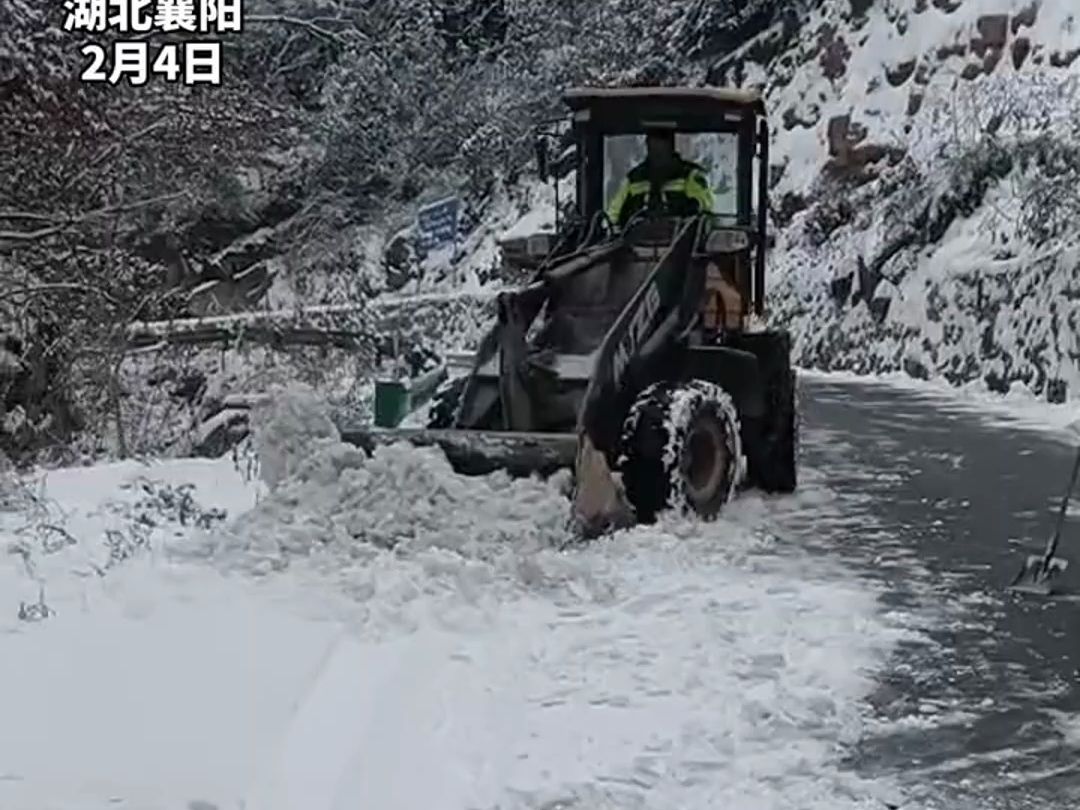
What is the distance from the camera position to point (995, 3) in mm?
23625

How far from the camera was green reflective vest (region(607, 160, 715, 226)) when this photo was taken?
404 inches

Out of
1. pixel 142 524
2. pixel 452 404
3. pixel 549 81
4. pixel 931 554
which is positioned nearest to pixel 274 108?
pixel 452 404

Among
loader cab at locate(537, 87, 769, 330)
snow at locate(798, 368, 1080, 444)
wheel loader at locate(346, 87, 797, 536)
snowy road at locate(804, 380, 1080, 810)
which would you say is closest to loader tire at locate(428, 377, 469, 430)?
wheel loader at locate(346, 87, 797, 536)

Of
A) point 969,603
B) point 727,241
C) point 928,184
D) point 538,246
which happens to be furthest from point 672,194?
point 928,184

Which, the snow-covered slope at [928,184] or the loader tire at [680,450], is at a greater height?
the snow-covered slope at [928,184]

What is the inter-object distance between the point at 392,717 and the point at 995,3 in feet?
68.8

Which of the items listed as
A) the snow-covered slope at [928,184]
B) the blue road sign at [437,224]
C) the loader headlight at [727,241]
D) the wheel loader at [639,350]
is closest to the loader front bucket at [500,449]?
the wheel loader at [639,350]

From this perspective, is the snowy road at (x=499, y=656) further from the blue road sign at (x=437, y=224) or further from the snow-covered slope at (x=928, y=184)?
the blue road sign at (x=437, y=224)

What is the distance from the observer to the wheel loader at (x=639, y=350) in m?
8.33

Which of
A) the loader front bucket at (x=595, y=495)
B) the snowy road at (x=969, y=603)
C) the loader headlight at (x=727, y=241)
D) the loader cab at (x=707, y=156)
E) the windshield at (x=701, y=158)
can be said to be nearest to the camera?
the snowy road at (x=969, y=603)

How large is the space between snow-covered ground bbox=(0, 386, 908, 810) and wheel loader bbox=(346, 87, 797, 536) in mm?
312

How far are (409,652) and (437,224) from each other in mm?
24302

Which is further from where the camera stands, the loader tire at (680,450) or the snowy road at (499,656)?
the loader tire at (680,450)

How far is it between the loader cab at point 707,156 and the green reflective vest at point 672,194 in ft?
0.25
